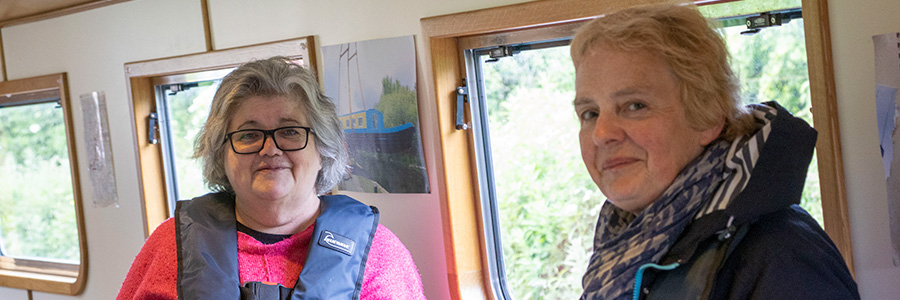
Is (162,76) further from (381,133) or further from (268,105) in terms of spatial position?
(268,105)

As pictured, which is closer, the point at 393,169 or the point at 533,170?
the point at 533,170

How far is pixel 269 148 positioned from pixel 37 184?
3082 millimetres

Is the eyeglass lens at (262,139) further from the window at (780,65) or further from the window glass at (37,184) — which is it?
the window glass at (37,184)

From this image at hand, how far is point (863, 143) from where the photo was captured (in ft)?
5.98

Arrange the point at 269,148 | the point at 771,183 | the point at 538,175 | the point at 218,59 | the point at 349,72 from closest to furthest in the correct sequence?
1. the point at 771,183
2. the point at 269,148
3. the point at 538,175
4. the point at 349,72
5. the point at 218,59

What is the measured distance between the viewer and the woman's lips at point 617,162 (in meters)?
1.27

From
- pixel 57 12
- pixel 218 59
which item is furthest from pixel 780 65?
pixel 57 12

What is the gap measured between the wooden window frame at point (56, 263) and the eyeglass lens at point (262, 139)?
234 centimetres

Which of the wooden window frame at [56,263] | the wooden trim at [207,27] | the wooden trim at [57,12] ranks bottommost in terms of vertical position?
the wooden window frame at [56,263]

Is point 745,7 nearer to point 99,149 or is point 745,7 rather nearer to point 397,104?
point 397,104

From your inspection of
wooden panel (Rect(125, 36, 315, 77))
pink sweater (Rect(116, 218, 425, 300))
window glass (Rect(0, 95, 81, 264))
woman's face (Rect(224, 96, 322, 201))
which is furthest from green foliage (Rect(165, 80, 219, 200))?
woman's face (Rect(224, 96, 322, 201))

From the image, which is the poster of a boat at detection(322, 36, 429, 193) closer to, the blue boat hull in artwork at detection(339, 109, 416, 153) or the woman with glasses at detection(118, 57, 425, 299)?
the blue boat hull in artwork at detection(339, 109, 416, 153)

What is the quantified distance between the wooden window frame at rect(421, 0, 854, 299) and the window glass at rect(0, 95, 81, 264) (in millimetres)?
2672

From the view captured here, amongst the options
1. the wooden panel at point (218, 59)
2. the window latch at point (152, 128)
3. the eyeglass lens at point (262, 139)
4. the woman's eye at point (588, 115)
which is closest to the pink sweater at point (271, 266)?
the eyeglass lens at point (262, 139)
